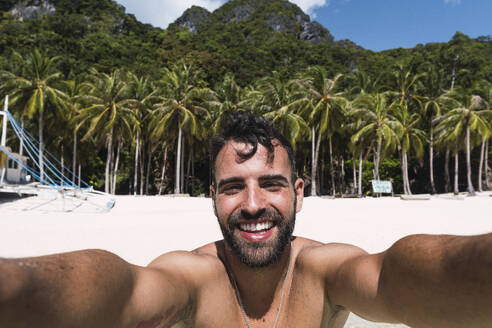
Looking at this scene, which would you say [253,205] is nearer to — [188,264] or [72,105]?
[188,264]

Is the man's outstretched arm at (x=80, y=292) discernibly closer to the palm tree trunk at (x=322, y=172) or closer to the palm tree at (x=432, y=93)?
the palm tree trunk at (x=322, y=172)

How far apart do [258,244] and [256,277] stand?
24cm

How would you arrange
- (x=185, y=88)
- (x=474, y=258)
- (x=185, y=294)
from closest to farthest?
(x=474, y=258), (x=185, y=294), (x=185, y=88)

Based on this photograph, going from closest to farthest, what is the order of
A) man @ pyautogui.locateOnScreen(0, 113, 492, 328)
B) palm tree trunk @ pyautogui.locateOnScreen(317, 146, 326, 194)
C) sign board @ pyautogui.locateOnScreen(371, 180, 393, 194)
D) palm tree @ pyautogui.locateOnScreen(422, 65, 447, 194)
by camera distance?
man @ pyautogui.locateOnScreen(0, 113, 492, 328)
sign board @ pyautogui.locateOnScreen(371, 180, 393, 194)
palm tree @ pyautogui.locateOnScreen(422, 65, 447, 194)
palm tree trunk @ pyautogui.locateOnScreen(317, 146, 326, 194)

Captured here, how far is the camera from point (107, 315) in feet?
2.80

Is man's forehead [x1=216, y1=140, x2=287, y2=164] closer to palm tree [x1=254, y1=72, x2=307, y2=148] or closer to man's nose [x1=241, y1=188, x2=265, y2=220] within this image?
man's nose [x1=241, y1=188, x2=265, y2=220]

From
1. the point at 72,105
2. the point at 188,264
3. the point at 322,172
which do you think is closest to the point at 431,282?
the point at 188,264

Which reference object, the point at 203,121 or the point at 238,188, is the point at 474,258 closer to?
the point at 238,188

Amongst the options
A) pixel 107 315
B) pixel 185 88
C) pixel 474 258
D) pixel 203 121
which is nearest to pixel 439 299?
pixel 474 258

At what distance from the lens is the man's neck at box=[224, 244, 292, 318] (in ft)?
5.48

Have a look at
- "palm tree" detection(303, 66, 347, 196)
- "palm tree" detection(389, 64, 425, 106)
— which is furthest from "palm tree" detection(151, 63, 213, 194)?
"palm tree" detection(389, 64, 425, 106)

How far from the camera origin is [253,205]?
1.52 meters

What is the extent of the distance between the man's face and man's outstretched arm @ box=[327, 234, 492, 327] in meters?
0.45

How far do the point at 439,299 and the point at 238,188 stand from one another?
38.9 inches
